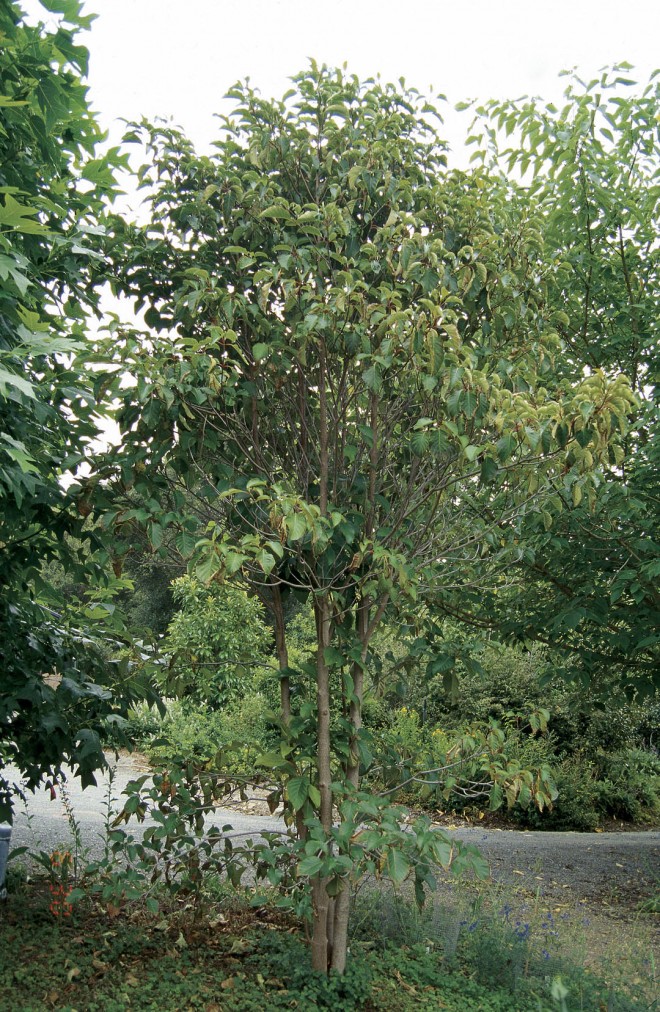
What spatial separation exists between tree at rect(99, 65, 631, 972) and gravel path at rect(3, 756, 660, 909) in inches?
95.8

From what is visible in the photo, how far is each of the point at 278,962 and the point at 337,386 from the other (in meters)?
2.59

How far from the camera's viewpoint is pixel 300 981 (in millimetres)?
3273

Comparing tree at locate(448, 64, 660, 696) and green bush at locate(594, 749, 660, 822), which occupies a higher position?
tree at locate(448, 64, 660, 696)

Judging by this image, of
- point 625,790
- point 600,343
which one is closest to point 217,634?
point 625,790

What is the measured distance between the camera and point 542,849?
7168mm

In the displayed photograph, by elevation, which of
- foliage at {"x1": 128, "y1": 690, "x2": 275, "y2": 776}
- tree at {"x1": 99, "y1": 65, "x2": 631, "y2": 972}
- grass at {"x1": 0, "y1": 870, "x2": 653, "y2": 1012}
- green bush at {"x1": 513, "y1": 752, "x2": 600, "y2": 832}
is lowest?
grass at {"x1": 0, "y1": 870, "x2": 653, "y2": 1012}

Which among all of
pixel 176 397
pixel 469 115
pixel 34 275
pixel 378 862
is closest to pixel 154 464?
pixel 176 397

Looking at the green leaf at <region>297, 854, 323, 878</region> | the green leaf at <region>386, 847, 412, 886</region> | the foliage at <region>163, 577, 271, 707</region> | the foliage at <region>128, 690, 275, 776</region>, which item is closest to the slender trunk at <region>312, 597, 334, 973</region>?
the green leaf at <region>297, 854, 323, 878</region>

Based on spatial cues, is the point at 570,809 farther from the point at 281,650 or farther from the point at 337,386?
the point at 337,386

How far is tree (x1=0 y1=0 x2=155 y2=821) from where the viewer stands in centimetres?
286

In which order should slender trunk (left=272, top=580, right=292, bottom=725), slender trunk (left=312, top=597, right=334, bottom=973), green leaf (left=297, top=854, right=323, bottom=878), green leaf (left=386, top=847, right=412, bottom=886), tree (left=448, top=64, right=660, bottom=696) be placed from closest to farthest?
1. green leaf (left=386, top=847, right=412, bottom=886)
2. green leaf (left=297, top=854, right=323, bottom=878)
3. slender trunk (left=312, top=597, right=334, bottom=973)
4. slender trunk (left=272, top=580, right=292, bottom=725)
5. tree (left=448, top=64, right=660, bottom=696)

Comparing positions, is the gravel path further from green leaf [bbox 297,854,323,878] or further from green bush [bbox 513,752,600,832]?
→ green leaf [bbox 297,854,323,878]

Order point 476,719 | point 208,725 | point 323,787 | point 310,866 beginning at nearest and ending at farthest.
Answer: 1. point 310,866
2. point 323,787
3. point 476,719
4. point 208,725

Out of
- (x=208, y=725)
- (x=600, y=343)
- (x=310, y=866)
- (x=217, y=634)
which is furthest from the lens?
(x=217, y=634)
